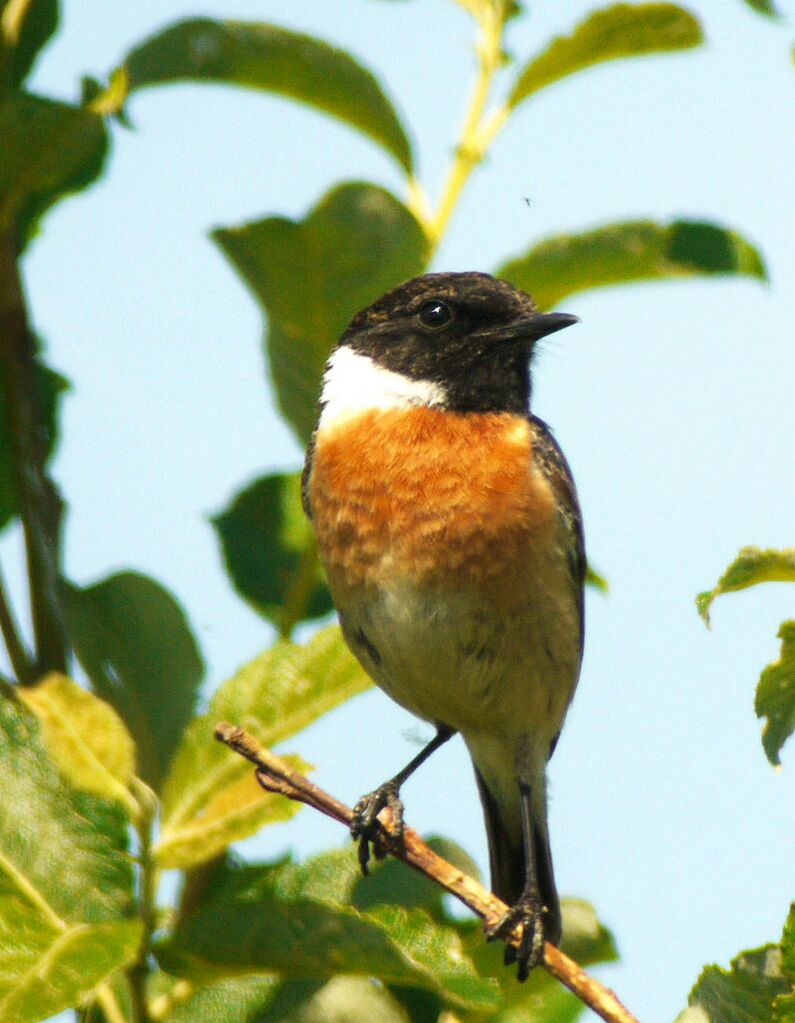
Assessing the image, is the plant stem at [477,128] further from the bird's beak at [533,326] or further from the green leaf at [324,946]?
the green leaf at [324,946]

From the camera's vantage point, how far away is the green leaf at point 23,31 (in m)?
3.82

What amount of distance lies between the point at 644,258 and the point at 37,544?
1.85 metres

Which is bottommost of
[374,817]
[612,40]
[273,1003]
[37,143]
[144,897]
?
[273,1003]

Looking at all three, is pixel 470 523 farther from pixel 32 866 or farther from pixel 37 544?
pixel 32 866

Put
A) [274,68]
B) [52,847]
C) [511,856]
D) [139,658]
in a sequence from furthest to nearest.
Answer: [511,856] → [274,68] → [139,658] → [52,847]

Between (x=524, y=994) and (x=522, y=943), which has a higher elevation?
(x=522, y=943)

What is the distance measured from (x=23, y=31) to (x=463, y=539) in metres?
1.96

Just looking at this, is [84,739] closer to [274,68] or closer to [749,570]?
[749,570]

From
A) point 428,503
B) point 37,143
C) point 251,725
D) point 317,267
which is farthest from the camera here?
A: point 428,503

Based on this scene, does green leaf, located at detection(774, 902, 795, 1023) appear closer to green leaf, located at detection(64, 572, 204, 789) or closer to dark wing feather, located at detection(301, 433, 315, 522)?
green leaf, located at detection(64, 572, 204, 789)

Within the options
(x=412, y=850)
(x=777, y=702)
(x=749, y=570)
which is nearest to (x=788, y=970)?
(x=777, y=702)

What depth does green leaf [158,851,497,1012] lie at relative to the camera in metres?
2.33

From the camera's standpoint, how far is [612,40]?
4.00 meters

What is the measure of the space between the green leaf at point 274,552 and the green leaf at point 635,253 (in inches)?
37.7
